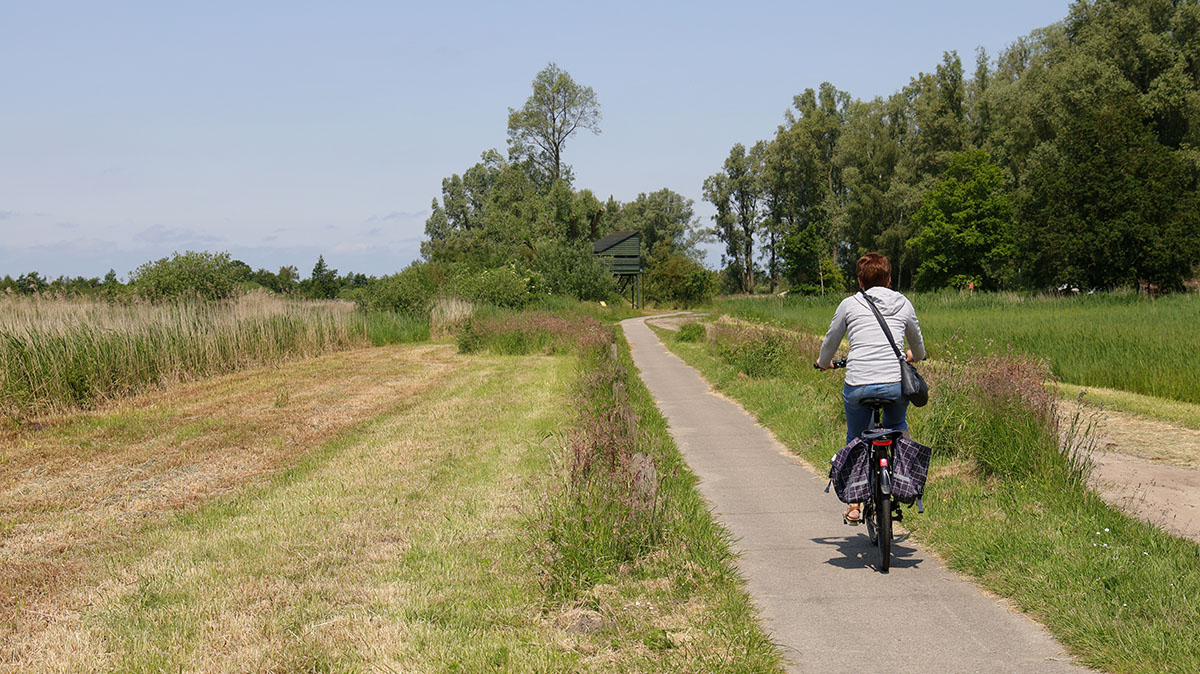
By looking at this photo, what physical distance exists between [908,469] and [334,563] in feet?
13.7

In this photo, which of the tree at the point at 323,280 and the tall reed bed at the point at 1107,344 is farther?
the tree at the point at 323,280

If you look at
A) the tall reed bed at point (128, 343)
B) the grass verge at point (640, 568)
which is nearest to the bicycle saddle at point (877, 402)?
the grass verge at point (640, 568)

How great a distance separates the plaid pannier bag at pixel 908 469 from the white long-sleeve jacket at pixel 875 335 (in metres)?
0.49

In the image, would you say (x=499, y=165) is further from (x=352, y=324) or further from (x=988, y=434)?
(x=988, y=434)

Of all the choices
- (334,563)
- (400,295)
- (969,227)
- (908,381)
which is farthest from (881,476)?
(969,227)

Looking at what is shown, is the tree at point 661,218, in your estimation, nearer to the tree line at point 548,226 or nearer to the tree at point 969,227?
the tree line at point 548,226

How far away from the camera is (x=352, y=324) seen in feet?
102

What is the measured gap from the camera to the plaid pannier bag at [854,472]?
6.21 m

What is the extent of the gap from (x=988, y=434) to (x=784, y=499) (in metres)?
2.08

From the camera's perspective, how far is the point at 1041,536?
6.29 m

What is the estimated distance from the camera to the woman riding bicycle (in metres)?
6.27

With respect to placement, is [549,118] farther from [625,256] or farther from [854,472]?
[854,472]

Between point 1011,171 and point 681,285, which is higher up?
point 1011,171

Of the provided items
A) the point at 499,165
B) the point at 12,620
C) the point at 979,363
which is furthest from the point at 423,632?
the point at 499,165
